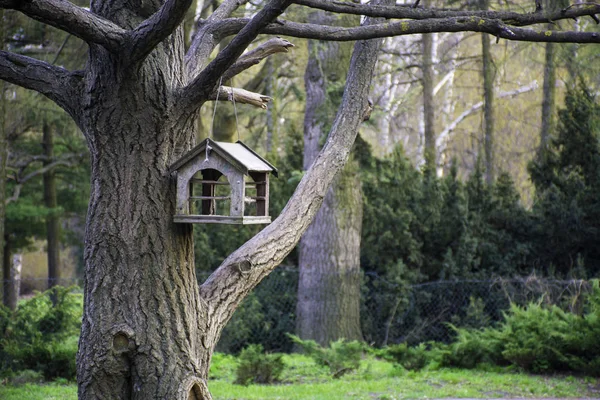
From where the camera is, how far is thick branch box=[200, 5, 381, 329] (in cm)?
427

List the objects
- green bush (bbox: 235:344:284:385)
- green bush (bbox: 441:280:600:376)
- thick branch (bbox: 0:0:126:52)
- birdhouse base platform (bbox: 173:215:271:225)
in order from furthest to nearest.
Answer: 1. green bush (bbox: 441:280:600:376)
2. green bush (bbox: 235:344:284:385)
3. birdhouse base platform (bbox: 173:215:271:225)
4. thick branch (bbox: 0:0:126:52)

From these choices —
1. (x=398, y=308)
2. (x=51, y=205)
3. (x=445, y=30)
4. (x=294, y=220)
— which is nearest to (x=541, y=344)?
(x=398, y=308)

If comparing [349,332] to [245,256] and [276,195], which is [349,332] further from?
[245,256]

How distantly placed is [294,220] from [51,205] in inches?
515

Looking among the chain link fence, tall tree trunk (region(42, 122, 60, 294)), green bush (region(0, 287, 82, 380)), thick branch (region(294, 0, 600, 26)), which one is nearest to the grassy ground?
green bush (region(0, 287, 82, 380))

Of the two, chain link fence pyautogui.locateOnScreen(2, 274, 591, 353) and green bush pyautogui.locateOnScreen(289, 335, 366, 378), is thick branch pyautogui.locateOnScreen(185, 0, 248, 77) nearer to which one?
green bush pyautogui.locateOnScreen(289, 335, 366, 378)

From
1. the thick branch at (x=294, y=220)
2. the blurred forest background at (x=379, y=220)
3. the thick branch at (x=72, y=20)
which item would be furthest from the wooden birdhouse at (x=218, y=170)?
the blurred forest background at (x=379, y=220)

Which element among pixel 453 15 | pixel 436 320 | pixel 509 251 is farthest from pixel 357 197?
pixel 453 15

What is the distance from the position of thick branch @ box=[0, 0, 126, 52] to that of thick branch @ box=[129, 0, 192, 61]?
87 millimetres

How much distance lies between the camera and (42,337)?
8.58 meters

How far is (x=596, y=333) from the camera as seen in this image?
27.6 feet

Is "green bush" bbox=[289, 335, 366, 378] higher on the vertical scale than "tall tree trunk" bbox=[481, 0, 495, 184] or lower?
Result: lower

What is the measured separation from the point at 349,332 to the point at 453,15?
24.8ft

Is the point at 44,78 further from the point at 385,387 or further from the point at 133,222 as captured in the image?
the point at 385,387
